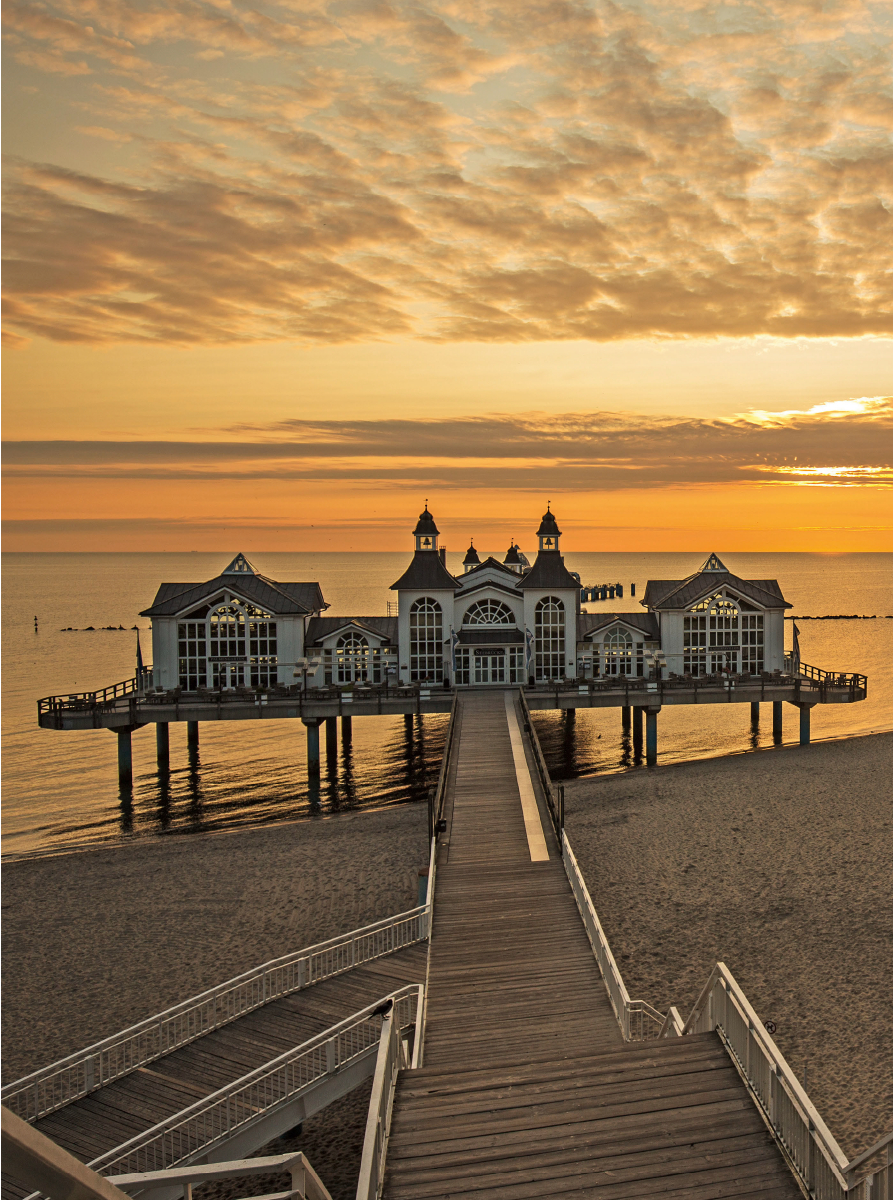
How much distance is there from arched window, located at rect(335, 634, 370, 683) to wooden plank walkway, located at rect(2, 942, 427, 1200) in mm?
23629

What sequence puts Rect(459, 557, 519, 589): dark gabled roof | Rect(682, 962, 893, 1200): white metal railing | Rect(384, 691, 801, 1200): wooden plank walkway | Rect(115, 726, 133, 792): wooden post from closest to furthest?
Rect(682, 962, 893, 1200): white metal railing, Rect(384, 691, 801, 1200): wooden plank walkway, Rect(115, 726, 133, 792): wooden post, Rect(459, 557, 519, 589): dark gabled roof

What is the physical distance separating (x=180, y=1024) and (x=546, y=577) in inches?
1069

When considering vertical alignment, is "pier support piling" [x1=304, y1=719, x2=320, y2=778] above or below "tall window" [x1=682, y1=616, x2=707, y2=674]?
below

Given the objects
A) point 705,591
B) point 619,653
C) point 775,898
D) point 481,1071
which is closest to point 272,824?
point 775,898

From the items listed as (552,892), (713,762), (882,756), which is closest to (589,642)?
(713,762)

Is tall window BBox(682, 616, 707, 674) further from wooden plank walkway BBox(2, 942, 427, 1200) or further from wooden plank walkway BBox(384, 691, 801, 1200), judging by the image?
wooden plank walkway BBox(384, 691, 801, 1200)

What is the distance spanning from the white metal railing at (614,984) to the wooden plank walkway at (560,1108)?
23 centimetres

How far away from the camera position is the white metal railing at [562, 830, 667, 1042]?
35.4 ft

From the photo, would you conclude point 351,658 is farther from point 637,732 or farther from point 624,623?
point 637,732

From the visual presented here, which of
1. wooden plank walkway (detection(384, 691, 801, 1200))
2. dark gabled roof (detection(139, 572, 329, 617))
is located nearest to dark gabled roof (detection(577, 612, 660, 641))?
dark gabled roof (detection(139, 572, 329, 617))

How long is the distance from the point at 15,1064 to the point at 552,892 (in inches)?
390

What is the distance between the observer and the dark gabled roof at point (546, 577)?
1545 inches

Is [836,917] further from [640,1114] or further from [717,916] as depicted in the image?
[640,1114]

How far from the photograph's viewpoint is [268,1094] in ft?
39.6
